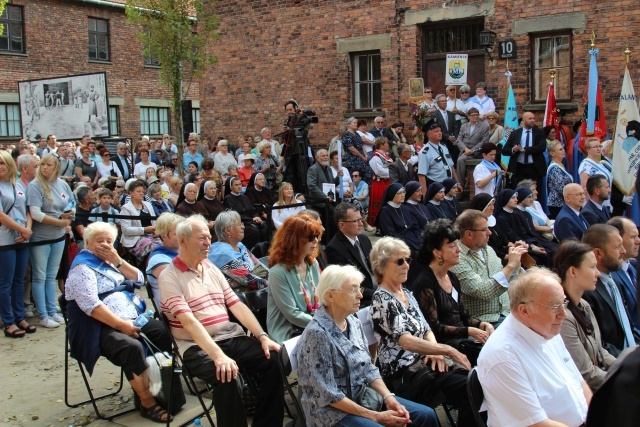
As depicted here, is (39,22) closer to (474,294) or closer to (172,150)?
(172,150)

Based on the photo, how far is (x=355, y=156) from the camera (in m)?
13.1

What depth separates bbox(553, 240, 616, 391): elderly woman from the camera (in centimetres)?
429

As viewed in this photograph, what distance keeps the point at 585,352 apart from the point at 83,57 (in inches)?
1022

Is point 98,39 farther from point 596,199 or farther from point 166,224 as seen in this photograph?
point 166,224

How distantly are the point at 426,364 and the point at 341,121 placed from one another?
1202cm

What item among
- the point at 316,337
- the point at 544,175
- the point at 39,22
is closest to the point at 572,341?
the point at 316,337

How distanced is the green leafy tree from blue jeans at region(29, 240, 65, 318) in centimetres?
922

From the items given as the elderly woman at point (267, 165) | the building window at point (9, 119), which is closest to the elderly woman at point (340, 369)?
the elderly woman at point (267, 165)

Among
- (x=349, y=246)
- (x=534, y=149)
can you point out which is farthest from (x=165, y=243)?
(x=534, y=149)

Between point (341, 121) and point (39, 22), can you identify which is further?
point (39, 22)

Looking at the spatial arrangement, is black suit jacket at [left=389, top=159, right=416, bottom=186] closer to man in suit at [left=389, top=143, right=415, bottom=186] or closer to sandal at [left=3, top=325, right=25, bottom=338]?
man in suit at [left=389, top=143, right=415, bottom=186]

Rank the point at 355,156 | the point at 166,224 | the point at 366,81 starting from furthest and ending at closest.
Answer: the point at 366,81 < the point at 355,156 < the point at 166,224

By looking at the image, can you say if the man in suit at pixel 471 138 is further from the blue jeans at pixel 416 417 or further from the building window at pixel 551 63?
the blue jeans at pixel 416 417

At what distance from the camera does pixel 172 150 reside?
18.3m
